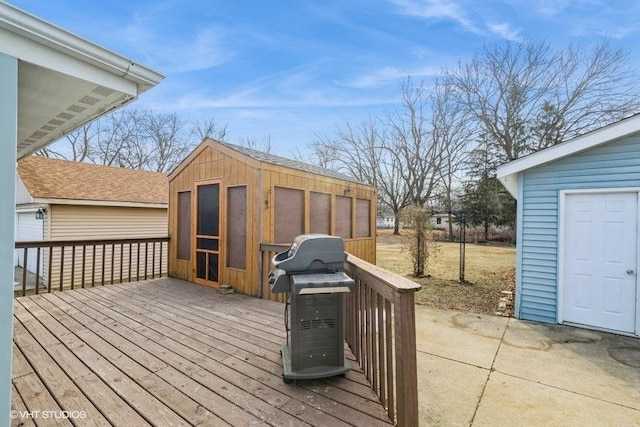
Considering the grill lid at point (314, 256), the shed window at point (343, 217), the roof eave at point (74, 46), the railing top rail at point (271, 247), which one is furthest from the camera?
the shed window at point (343, 217)

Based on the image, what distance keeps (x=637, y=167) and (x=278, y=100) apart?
15.3m

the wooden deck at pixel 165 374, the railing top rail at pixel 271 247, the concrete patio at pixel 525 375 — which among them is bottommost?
the concrete patio at pixel 525 375

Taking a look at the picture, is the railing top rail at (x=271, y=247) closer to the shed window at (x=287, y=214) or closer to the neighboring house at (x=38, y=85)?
the shed window at (x=287, y=214)

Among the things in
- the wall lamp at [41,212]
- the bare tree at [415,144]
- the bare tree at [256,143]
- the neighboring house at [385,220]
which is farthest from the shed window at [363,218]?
the neighboring house at [385,220]

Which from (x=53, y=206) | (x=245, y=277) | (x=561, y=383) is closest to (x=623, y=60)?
(x=561, y=383)

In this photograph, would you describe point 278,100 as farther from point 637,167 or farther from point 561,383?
point 561,383

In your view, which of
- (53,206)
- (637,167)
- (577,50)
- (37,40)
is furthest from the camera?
(577,50)

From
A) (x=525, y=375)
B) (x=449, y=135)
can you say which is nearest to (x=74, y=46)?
(x=525, y=375)

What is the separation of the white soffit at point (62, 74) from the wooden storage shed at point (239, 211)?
102 inches

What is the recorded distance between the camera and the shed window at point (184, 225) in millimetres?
6270

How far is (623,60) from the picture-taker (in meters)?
15.3

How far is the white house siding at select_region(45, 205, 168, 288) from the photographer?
8.95 metres

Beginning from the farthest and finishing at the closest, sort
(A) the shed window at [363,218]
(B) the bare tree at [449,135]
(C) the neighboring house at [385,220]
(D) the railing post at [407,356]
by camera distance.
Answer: (C) the neighboring house at [385,220]
(B) the bare tree at [449,135]
(A) the shed window at [363,218]
(D) the railing post at [407,356]

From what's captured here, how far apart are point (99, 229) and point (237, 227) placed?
7.12m
